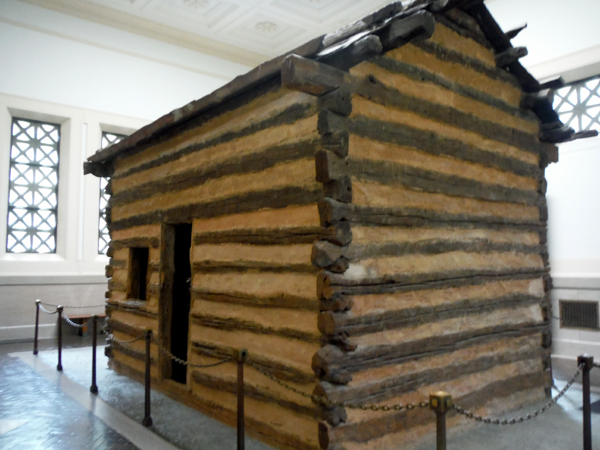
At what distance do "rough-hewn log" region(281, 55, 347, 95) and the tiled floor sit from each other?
12.6 ft

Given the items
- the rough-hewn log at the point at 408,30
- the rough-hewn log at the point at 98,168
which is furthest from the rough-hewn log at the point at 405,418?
the rough-hewn log at the point at 98,168

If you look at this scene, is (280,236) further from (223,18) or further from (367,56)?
(223,18)

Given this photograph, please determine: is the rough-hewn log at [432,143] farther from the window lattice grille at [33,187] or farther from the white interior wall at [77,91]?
the window lattice grille at [33,187]

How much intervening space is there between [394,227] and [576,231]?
195 inches

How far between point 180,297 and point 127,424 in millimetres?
2077

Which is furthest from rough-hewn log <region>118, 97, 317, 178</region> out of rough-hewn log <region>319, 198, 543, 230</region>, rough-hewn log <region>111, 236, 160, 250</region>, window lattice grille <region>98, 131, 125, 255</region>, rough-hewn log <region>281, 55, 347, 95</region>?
window lattice grille <region>98, 131, 125, 255</region>

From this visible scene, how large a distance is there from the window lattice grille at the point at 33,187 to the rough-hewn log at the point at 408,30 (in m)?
11.0

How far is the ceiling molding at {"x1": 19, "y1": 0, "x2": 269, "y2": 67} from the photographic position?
41.3 feet

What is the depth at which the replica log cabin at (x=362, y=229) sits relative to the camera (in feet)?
14.9

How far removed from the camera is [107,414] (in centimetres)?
621

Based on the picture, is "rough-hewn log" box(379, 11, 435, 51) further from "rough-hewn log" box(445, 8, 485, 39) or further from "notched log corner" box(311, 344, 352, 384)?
"notched log corner" box(311, 344, 352, 384)

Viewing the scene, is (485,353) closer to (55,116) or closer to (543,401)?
(543,401)

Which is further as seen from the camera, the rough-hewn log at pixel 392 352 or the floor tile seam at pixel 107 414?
the floor tile seam at pixel 107 414

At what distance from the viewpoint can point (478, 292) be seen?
5.97 m
